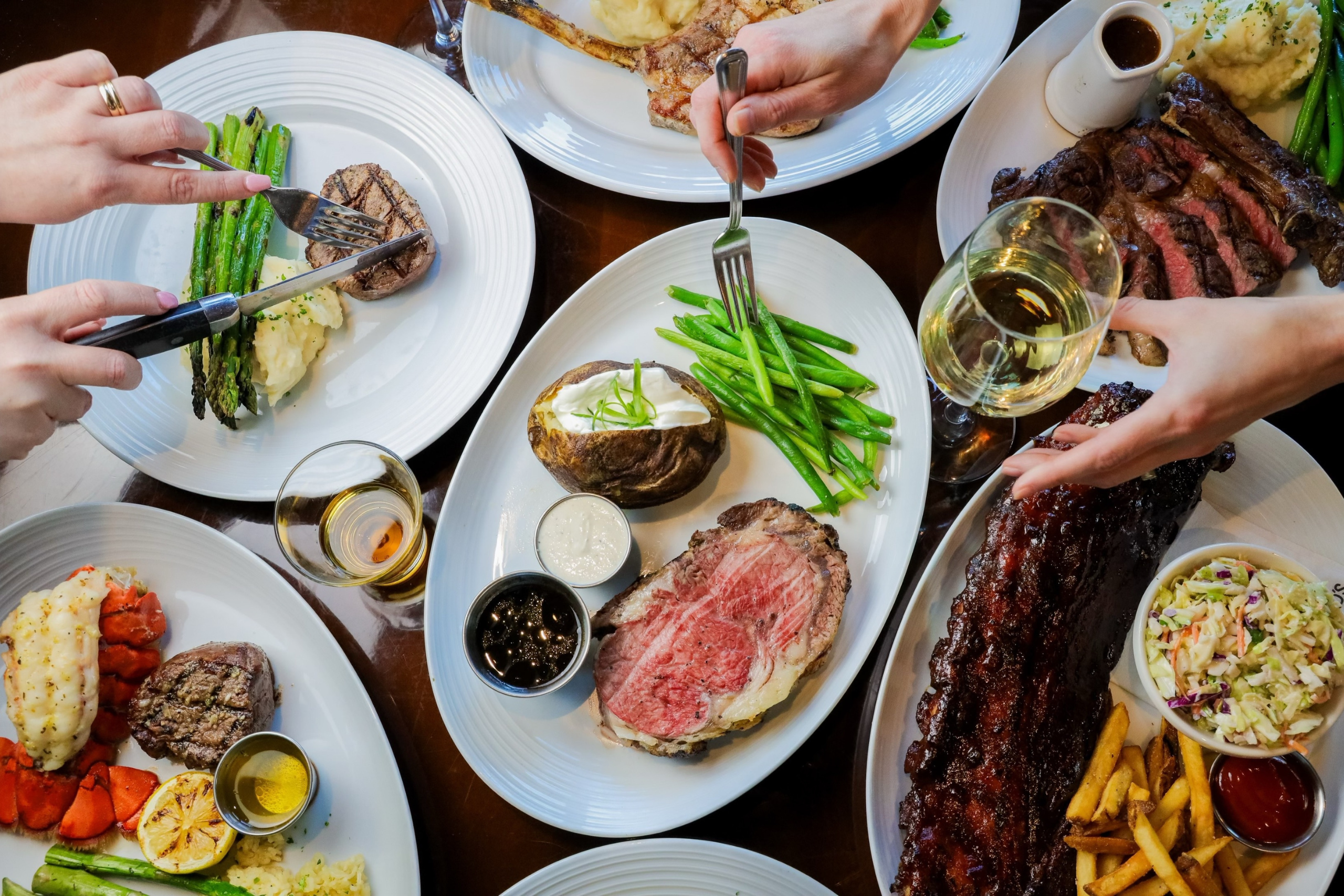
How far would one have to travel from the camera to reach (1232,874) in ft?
8.18

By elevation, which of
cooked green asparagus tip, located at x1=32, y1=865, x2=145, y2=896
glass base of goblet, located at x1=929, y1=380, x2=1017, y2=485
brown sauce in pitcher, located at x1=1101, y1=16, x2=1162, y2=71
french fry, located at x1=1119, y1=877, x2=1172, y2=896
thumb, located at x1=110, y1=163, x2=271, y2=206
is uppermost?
brown sauce in pitcher, located at x1=1101, y1=16, x2=1162, y2=71

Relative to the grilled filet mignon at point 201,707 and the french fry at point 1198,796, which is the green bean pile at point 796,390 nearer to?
the french fry at point 1198,796

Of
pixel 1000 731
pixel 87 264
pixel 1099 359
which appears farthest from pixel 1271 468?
pixel 87 264

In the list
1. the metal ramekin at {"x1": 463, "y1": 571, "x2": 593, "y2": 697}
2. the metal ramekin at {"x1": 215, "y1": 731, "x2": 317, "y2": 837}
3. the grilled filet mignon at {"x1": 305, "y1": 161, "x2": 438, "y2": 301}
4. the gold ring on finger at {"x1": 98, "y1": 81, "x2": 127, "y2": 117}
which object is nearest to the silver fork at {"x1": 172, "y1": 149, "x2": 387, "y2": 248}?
the grilled filet mignon at {"x1": 305, "y1": 161, "x2": 438, "y2": 301}

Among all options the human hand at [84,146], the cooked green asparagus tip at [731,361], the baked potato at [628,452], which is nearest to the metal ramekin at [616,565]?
the baked potato at [628,452]

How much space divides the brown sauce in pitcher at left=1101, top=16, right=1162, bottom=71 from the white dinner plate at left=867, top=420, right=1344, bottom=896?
4.30 feet

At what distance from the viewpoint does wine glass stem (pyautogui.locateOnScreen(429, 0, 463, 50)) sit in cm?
358

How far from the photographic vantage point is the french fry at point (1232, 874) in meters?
2.49

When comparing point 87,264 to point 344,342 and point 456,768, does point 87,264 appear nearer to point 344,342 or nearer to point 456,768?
point 344,342

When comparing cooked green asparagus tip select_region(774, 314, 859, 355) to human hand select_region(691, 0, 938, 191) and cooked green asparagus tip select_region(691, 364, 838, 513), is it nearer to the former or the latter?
cooked green asparagus tip select_region(691, 364, 838, 513)

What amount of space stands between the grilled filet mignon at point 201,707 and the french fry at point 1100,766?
2.54 meters

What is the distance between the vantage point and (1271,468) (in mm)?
2783

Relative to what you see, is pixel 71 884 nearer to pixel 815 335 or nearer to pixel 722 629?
pixel 722 629

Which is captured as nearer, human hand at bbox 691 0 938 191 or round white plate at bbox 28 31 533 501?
human hand at bbox 691 0 938 191
